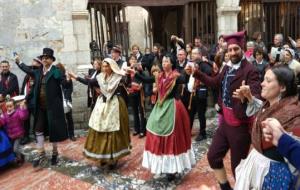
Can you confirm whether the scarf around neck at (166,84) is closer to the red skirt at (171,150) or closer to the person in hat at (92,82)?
the red skirt at (171,150)

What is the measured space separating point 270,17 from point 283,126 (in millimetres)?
8897

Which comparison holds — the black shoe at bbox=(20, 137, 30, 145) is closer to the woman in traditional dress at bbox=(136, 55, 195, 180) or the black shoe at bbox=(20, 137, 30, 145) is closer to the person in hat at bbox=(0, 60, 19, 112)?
the person in hat at bbox=(0, 60, 19, 112)

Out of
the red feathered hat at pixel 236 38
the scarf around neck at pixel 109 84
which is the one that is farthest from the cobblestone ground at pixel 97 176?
the red feathered hat at pixel 236 38

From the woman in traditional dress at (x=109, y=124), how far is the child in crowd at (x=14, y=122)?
1.32 meters

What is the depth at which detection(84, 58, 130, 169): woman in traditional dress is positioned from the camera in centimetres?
561

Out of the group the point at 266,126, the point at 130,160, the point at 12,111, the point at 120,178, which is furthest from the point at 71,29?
the point at 266,126

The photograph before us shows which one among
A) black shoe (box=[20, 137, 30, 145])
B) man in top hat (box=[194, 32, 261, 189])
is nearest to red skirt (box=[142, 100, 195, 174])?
man in top hat (box=[194, 32, 261, 189])

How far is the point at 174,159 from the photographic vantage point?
5.01 m

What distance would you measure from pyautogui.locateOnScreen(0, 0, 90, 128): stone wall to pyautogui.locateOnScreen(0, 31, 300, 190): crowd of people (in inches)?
27.0

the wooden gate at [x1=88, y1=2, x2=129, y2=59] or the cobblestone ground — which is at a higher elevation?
the wooden gate at [x1=88, y1=2, x2=129, y2=59]

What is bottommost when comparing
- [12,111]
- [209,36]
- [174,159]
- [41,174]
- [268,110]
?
[41,174]

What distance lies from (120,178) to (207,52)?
3.97 m

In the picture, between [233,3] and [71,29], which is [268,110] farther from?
[233,3]

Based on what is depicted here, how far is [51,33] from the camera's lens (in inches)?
323
